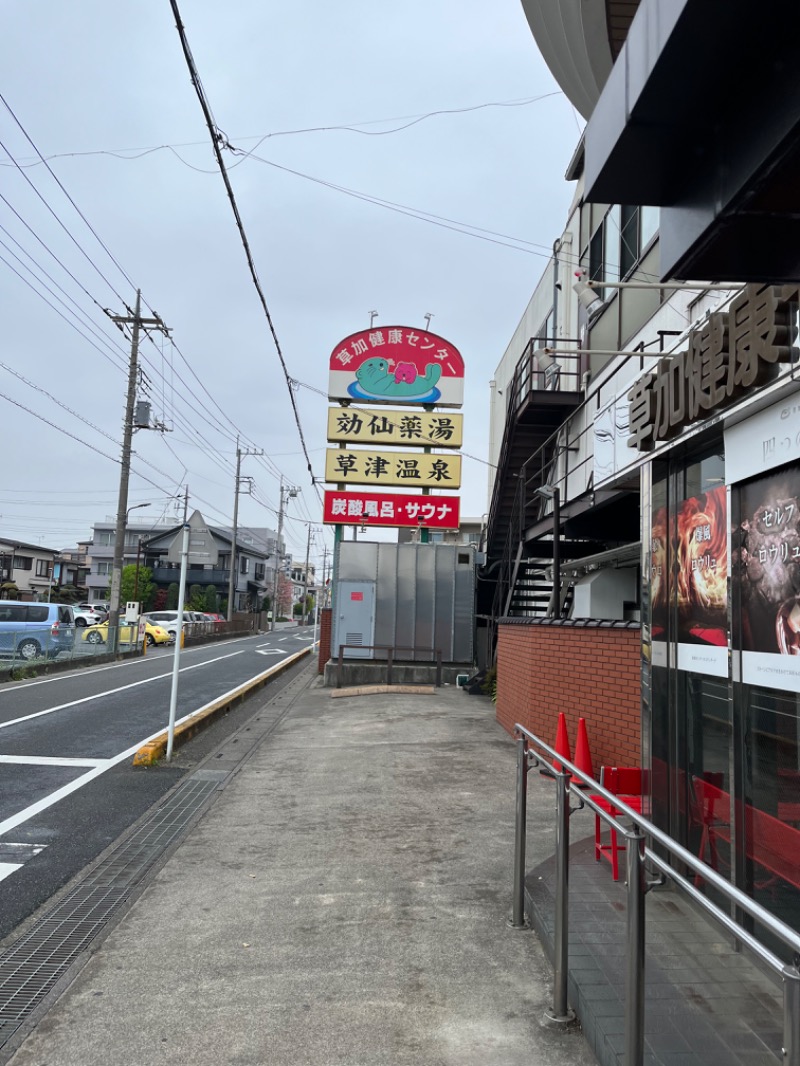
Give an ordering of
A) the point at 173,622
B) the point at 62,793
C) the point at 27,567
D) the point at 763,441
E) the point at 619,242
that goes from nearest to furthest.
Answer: the point at 763,441, the point at 62,793, the point at 619,242, the point at 173,622, the point at 27,567

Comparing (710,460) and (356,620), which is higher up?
(710,460)

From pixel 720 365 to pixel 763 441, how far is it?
0.55m

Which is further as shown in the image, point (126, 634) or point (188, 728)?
point (126, 634)

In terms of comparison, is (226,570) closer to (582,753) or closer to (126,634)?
(126,634)

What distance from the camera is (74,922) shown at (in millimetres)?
4688

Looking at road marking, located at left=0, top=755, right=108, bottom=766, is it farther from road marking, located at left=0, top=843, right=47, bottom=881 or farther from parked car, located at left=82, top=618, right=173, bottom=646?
parked car, located at left=82, top=618, right=173, bottom=646

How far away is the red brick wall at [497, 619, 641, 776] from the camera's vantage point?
783cm

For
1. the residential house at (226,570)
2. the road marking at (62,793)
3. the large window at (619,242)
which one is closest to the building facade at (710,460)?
the large window at (619,242)

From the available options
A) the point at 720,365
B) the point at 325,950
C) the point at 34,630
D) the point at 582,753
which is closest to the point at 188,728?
the point at 582,753

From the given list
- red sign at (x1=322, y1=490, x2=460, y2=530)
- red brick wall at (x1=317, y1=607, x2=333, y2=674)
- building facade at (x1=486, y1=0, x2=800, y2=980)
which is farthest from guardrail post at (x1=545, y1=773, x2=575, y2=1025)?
red sign at (x1=322, y1=490, x2=460, y2=530)

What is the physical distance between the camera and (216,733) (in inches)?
466

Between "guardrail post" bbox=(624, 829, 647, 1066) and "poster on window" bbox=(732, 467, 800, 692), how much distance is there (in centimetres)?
150

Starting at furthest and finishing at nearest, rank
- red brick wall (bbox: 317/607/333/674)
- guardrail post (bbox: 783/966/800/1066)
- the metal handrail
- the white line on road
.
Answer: red brick wall (bbox: 317/607/333/674) < the white line on road < the metal handrail < guardrail post (bbox: 783/966/800/1066)

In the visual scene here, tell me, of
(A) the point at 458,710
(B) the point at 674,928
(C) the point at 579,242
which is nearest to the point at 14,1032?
(B) the point at 674,928
